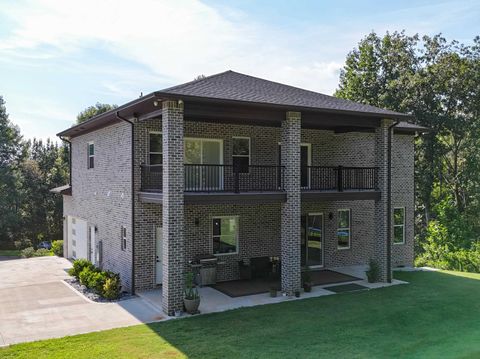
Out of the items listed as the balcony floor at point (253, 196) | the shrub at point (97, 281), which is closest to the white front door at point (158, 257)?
the balcony floor at point (253, 196)

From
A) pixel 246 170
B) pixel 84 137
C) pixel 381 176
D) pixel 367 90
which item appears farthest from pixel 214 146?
pixel 367 90

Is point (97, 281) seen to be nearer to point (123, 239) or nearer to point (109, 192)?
point (123, 239)

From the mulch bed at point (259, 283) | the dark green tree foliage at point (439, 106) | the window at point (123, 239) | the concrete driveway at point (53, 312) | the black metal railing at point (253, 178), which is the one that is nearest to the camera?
the concrete driveway at point (53, 312)

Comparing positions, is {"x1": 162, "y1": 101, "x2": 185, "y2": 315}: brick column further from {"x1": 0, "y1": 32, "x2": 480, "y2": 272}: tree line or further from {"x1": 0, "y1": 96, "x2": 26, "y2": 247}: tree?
{"x1": 0, "y1": 96, "x2": 26, "y2": 247}: tree

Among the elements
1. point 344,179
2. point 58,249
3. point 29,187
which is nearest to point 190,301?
point 344,179

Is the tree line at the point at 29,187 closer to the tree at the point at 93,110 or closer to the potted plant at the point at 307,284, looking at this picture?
the tree at the point at 93,110

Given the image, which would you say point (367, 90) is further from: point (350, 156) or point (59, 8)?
point (59, 8)
